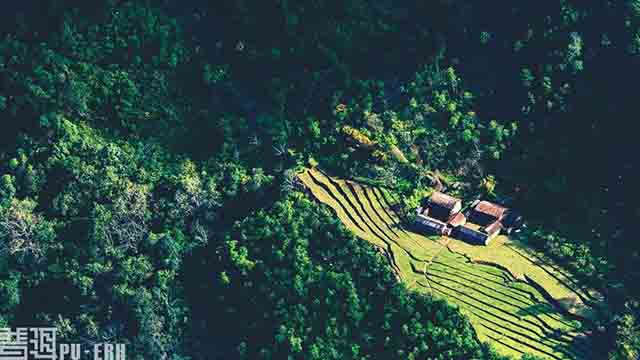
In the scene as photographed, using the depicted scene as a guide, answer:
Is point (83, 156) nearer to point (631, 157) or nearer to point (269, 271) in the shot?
point (269, 271)

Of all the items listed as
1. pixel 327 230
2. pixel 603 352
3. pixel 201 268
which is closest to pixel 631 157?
pixel 603 352

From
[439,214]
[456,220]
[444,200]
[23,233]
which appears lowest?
[456,220]

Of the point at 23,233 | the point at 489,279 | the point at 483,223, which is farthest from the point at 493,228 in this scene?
the point at 23,233

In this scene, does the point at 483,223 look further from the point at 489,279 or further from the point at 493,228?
the point at 489,279

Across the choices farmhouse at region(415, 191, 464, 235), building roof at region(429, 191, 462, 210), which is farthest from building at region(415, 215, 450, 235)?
building roof at region(429, 191, 462, 210)

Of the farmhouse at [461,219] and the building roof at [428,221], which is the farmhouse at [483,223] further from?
the building roof at [428,221]

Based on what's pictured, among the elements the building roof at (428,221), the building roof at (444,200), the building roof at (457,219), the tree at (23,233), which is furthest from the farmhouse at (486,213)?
the tree at (23,233)
